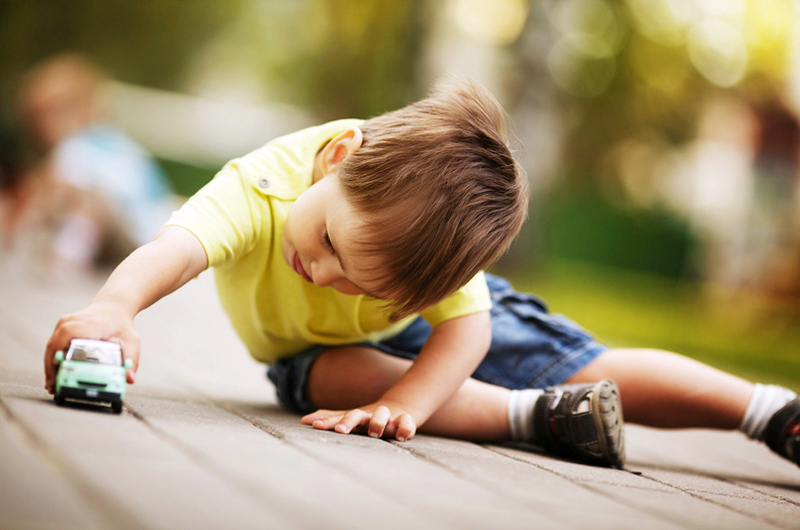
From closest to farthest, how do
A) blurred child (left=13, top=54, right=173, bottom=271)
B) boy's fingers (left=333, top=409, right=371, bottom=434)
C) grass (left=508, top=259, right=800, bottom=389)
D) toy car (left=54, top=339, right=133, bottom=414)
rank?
toy car (left=54, top=339, right=133, bottom=414)
boy's fingers (left=333, top=409, right=371, bottom=434)
blurred child (left=13, top=54, right=173, bottom=271)
grass (left=508, top=259, right=800, bottom=389)

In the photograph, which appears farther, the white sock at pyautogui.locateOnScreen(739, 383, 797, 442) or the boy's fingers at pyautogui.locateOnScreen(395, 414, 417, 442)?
the white sock at pyautogui.locateOnScreen(739, 383, 797, 442)

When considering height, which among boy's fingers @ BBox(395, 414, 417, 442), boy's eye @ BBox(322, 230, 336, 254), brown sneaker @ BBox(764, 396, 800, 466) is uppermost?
boy's eye @ BBox(322, 230, 336, 254)

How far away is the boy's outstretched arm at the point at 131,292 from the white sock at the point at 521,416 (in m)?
1.03

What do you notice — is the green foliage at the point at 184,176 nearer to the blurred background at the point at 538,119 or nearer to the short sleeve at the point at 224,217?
the blurred background at the point at 538,119

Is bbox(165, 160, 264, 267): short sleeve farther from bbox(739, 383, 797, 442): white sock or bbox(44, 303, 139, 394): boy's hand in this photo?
bbox(739, 383, 797, 442): white sock

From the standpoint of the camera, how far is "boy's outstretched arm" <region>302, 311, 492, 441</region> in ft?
7.55

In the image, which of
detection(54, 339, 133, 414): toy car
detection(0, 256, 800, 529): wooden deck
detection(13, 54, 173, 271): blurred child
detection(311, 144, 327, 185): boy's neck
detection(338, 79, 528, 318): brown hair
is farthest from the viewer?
detection(13, 54, 173, 271): blurred child

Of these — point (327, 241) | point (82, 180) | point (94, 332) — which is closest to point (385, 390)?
point (327, 241)

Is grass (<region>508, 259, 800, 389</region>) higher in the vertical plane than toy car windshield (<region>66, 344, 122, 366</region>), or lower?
lower

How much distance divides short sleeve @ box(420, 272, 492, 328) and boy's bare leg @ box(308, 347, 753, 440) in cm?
24

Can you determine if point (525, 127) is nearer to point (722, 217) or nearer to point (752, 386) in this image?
point (752, 386)

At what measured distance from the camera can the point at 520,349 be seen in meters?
2.99

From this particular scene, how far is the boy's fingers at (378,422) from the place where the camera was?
2275 mm

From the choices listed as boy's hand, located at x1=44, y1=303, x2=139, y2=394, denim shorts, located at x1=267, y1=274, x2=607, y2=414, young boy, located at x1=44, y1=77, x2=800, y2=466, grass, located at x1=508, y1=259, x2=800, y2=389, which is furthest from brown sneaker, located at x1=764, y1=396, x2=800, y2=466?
grass, located at x1=508, y1=259, x2=800, y2=389
